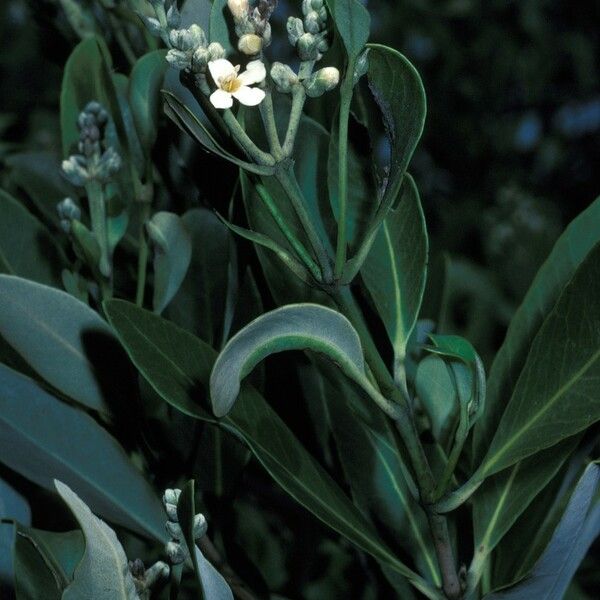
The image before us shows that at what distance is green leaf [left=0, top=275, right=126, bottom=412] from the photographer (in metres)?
0.94

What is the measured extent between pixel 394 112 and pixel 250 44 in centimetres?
12

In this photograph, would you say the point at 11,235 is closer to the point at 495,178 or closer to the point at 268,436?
the point at 268,436

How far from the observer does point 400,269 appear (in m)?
0.96

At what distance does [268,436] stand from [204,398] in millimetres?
61

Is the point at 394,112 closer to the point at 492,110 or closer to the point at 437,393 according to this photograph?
the point at 437,393

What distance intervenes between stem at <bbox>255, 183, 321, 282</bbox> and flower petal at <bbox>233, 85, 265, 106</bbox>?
0.09m

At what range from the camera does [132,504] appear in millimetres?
1035

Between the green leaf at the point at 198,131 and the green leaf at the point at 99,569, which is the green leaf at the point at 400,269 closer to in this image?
the green leaf at the point at 198,131

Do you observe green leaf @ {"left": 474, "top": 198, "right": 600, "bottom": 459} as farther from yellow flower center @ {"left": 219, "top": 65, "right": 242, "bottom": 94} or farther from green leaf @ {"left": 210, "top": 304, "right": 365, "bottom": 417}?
yellow flower center @ {"left": 219, "top": 65, "right": 242, "bottom": 94}

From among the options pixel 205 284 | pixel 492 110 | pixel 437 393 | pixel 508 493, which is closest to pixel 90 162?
pixel 205 284

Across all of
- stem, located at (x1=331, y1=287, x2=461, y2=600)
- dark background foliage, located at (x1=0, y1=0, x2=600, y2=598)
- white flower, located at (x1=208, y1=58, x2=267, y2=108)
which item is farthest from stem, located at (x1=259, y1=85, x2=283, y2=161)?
dark background foliage, located at (x1=0, y1=0, x2=600, y2=598)

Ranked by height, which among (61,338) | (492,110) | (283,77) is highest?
(283,77)

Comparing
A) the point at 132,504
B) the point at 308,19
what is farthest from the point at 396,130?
the point at 132,504

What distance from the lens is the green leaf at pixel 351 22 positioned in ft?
2.60
